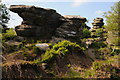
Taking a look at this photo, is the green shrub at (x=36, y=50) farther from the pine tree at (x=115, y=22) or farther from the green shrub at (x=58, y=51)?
the pine tree at (x=115, y=22)

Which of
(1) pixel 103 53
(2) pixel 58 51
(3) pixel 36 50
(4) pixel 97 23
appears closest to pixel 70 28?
(1) pixel 103 53

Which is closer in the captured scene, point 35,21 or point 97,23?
point 35,21

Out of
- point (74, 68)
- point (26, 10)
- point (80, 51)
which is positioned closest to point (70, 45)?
point (80, 51)

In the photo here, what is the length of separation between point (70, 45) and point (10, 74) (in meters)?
9.78

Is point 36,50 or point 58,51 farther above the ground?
point 58,51

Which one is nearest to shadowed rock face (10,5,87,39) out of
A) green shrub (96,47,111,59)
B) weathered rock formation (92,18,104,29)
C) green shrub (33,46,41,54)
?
green shrub (96,47,111,59)

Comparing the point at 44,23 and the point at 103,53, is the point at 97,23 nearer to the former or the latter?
the point at 103,53

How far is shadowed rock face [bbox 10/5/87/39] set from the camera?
20.8m

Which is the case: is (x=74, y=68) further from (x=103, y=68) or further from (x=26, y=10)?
(x=26, y=10)

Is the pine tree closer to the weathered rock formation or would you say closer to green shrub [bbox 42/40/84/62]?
green shrub [bbox 42/40/84/62]

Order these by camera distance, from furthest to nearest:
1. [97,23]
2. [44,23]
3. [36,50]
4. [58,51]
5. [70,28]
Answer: [97,23], [44,23], [70,28], [36,50], [58,51]

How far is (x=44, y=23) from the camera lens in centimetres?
2252

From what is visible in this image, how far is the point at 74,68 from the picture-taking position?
13.3 m

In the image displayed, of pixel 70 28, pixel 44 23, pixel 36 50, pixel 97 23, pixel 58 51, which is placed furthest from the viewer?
pixel 97 23
